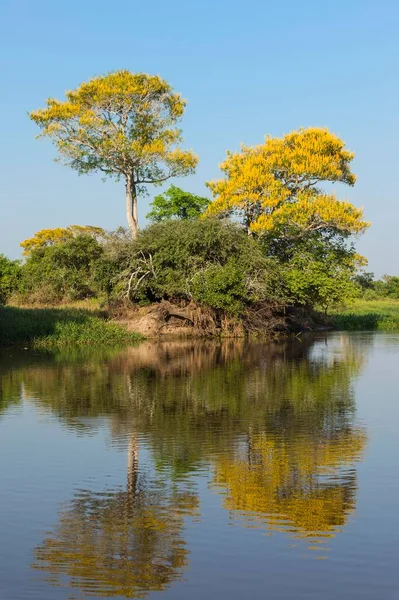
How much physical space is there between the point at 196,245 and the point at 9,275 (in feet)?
65.9

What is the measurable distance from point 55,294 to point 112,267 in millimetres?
9512

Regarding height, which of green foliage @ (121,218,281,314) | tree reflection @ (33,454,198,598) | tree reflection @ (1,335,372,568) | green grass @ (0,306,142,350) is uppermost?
green foliage @ (121,218,281,314)

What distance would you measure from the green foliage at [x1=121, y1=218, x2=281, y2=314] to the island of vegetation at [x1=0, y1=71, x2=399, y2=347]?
6cm

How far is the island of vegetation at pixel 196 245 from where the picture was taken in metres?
36.7

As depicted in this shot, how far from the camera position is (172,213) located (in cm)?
6219

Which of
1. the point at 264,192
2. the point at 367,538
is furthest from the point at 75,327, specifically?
the point at 367,538

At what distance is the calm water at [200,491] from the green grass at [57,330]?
13.0m

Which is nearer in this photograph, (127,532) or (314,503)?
(127,532)

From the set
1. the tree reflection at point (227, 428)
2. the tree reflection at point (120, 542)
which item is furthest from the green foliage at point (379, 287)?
the tree reflection at point (120, 542)

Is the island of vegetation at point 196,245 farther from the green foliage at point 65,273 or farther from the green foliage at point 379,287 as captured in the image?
the green foliage at point 379,287

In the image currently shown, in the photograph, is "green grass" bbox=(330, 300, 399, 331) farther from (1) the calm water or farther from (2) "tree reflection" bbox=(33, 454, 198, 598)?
(2) "tree reflection" bbox=(33, 454, 198, 598)

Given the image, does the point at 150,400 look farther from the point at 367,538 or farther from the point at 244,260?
the point at 244,260

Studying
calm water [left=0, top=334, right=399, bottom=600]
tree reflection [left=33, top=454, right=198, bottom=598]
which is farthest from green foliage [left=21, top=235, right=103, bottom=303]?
tree reflection [left=33, top=454, right=198, bottom=598]

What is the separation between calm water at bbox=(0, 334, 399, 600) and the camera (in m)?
7.09
